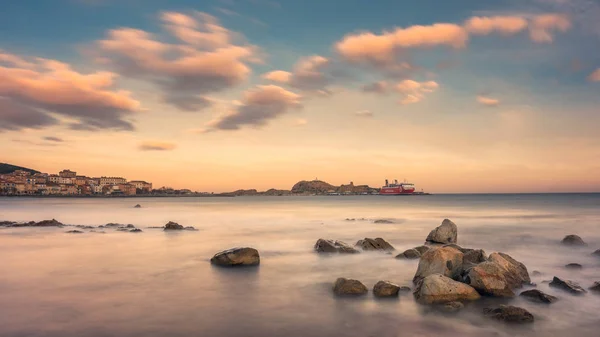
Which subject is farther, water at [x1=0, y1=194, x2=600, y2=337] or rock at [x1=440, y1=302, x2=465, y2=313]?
rock at [x1=440, y1=302, x2=465, y2=313]

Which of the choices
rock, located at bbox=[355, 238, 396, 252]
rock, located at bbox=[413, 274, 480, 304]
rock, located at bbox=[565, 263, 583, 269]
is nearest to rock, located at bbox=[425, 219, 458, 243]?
rock, located at bbox=[355, 238, 396, 252]

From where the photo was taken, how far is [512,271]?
605 inches

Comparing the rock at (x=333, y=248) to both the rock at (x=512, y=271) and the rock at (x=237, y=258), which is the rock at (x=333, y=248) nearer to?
the rock at (x=237, y=258)

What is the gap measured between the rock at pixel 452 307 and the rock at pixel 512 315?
0.84 m

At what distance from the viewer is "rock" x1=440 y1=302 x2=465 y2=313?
1234 cm

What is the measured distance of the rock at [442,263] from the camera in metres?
15.2

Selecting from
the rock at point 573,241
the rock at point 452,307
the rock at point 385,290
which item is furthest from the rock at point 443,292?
the rock at point 573,241

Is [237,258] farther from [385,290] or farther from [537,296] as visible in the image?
[537,296]

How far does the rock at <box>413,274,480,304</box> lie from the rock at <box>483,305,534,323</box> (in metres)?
1.42

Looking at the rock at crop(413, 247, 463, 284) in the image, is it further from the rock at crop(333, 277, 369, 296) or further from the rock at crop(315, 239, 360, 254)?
the rock at crop(315, 239, 360, 254)

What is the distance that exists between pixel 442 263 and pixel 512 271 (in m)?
2.61

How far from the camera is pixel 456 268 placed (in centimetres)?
1531

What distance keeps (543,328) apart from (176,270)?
15.1 meters

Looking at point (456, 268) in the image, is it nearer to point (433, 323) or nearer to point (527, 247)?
point (433, 323)
